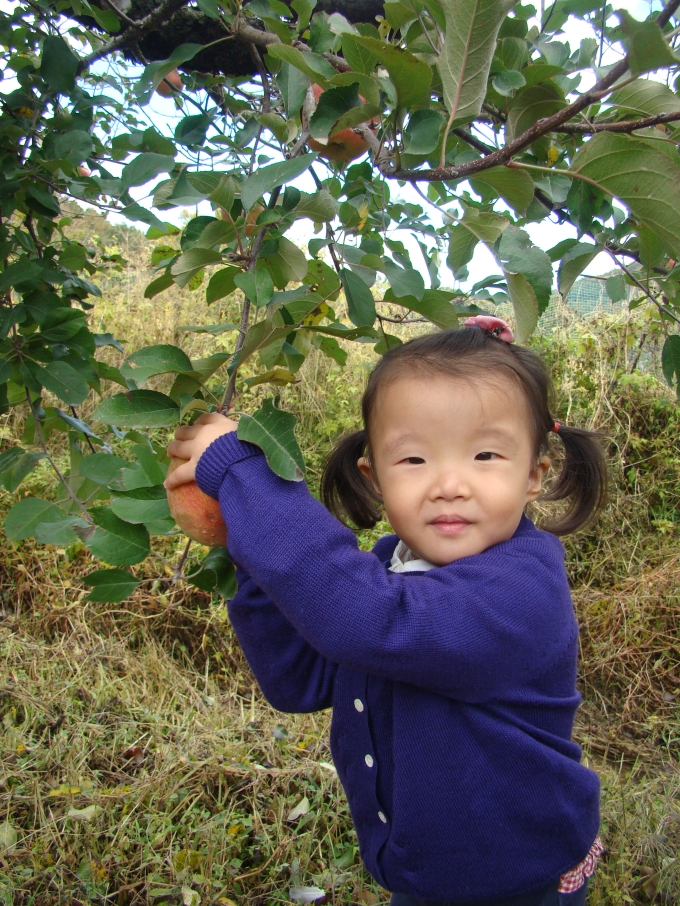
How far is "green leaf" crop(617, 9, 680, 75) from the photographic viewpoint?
534 millimetres

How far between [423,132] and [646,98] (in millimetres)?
205

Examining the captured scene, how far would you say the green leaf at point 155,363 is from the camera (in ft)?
2.21

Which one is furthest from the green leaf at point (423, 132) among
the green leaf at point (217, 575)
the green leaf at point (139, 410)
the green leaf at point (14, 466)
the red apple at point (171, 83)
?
the red apple at point (171, 83)

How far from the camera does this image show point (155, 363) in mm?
688

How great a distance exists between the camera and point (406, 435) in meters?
0.83

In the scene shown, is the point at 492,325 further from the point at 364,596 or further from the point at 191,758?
the point at 191,758

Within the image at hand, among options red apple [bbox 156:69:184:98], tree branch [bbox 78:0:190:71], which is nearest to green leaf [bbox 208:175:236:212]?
tree branch [bbox 78:0:190:71]

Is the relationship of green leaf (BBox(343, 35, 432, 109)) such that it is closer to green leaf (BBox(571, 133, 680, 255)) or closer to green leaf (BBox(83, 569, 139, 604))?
green leaf (BBox(571, 133, 680, 255))

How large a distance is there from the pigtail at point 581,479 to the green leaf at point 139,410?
652 mm

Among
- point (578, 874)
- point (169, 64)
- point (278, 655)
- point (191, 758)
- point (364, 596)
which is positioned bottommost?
point (191, 758)

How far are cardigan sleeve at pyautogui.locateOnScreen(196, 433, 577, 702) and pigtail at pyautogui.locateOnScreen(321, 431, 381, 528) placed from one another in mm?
404

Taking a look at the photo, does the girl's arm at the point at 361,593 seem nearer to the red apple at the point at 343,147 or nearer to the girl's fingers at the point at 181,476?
the girl's fingers at the point at 181,476

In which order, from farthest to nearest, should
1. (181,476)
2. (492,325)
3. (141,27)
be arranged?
1. (141,27)
2. (492,325)
3. (181,476)

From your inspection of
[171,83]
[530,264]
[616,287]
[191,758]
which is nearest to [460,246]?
[530,264]
